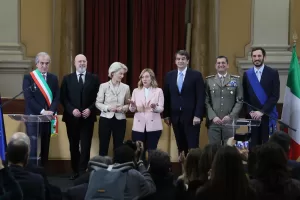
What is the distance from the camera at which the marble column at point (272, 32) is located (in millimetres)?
8724

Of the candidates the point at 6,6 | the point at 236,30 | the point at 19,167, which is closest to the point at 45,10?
the point at 6,6

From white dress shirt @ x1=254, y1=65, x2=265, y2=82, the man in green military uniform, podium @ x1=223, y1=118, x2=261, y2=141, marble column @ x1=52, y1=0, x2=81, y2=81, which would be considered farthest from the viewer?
marble column @ x1=52, y1=0, x2=81, y2=81

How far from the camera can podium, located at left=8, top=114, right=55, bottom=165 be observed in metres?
5.69

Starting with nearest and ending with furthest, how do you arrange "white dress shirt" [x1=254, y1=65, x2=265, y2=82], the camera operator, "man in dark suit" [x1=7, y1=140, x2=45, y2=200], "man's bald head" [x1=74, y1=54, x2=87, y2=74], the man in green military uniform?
the camera operator → "man in dark suit" [x1=7, y1=140, x2=45, y2=200] → the man in green military uniform → "white dress shirt" [x1=254, y1=65, x2=265, y2=82] → "man's bald head" [x1=74, y1=54, x2=87, y2=74]

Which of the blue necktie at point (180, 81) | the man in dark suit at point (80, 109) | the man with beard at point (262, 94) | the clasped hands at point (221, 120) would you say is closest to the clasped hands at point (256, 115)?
the man with beard at point (262, 94)

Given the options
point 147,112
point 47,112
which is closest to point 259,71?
point 147,112

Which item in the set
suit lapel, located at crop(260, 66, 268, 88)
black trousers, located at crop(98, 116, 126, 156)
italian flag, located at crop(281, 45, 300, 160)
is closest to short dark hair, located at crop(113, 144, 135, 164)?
black trousers, located at crop(98, 116, 126, 156)

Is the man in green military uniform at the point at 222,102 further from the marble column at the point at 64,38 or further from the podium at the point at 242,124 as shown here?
the marble column at the point at 64,38

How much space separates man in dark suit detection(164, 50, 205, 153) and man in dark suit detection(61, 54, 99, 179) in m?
0.87

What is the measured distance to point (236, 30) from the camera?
29.4 feet

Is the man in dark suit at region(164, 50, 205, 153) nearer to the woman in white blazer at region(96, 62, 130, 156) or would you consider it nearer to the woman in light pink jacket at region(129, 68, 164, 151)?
the woman in light pink jacket at region(129, 68, 164, 151)

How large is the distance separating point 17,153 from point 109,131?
2773 millimetres

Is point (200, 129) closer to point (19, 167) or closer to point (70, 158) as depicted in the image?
point (70, 158)

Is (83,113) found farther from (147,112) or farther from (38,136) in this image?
(147,112)
